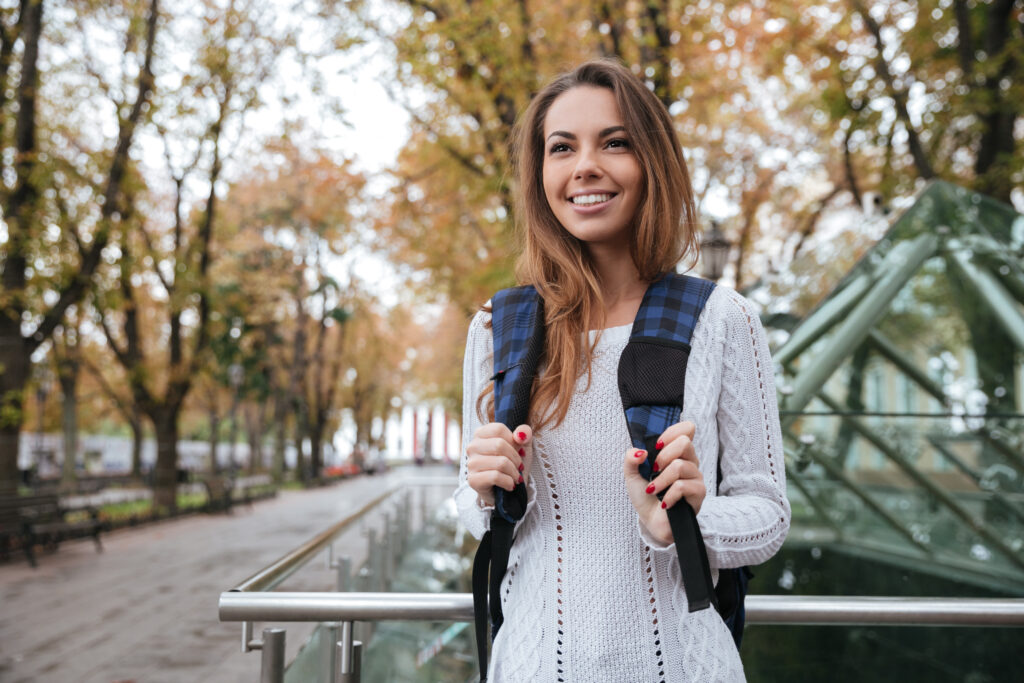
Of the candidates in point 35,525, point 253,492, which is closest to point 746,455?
point 35,525

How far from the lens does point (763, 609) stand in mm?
1957

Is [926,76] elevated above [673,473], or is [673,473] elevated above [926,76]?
[926,76]

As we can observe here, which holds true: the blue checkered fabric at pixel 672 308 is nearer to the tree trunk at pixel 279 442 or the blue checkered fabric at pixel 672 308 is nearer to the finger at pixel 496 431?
the finger at pixel 496 431

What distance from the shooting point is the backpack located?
1180mm

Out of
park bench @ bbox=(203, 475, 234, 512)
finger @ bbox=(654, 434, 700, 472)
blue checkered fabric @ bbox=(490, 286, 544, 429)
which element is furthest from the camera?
park bench @ bbox=(203, 475, 234, 512)

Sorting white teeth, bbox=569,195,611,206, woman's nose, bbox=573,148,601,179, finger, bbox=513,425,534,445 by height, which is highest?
woman's nose, bbox=573,148,601,179

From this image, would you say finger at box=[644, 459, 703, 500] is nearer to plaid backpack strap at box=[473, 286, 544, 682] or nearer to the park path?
plaid backpack strap at box=[473, 286, 544, 682]

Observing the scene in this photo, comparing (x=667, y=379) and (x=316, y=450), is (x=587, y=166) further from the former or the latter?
(x=316, y=450)

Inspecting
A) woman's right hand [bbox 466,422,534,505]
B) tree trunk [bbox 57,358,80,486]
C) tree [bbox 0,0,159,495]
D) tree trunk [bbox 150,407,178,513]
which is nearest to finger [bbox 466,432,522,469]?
woman's right hand [bbox 466,422,534,505]

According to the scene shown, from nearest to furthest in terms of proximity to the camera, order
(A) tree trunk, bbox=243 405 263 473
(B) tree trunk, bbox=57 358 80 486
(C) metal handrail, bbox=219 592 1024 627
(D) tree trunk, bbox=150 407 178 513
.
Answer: (C) metal handrail, bbox=219 592 1024 627 < (D) tree trunk, bbox=150 407 178 513 < (B) tree trunk, bbox=57 358 80 486 < (A) tree trunk, bbox=243 405 263 473

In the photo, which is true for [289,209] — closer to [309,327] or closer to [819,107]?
[309,327]

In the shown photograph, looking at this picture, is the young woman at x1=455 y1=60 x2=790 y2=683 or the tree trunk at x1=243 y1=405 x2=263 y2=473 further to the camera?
the tree trunk at x1=243 y1=405 x2=263 y2=473

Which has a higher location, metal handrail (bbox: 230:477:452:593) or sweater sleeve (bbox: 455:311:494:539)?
sweater sleeve (bbox: 455:311:494:539)

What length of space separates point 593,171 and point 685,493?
627 mm
